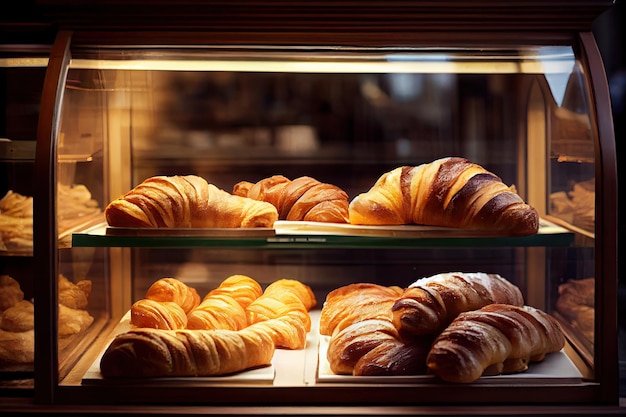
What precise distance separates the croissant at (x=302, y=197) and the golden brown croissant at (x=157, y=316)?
412 mm

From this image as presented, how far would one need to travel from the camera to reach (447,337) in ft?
5.59

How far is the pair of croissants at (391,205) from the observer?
1790 mm

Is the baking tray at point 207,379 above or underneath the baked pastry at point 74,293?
underneath

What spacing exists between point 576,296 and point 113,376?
1230 mm

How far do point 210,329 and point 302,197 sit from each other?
1.54 ft

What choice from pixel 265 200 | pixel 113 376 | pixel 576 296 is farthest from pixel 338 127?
pixel 113 376

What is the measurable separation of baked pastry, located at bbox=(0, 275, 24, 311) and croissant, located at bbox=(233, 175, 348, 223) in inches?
27.3

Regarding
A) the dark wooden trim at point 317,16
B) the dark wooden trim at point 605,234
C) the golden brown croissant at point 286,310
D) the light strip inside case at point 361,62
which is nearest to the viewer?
the dark wooden trim at point 605,234

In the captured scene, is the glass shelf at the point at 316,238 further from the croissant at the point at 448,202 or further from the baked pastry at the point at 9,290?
the baked pastry at the point at 9,290

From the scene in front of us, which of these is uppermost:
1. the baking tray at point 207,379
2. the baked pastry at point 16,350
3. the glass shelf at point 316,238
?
the glass shelf at point 316,238

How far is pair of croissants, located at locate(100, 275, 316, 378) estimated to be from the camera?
5.71 feet

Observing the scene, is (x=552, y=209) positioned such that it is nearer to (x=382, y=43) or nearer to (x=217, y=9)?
(x=382, y=43)

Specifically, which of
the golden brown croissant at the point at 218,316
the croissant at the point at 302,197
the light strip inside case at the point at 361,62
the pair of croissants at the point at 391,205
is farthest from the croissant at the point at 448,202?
the golden brown croissant at the point at 218,316

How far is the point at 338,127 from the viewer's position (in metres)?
2.27
